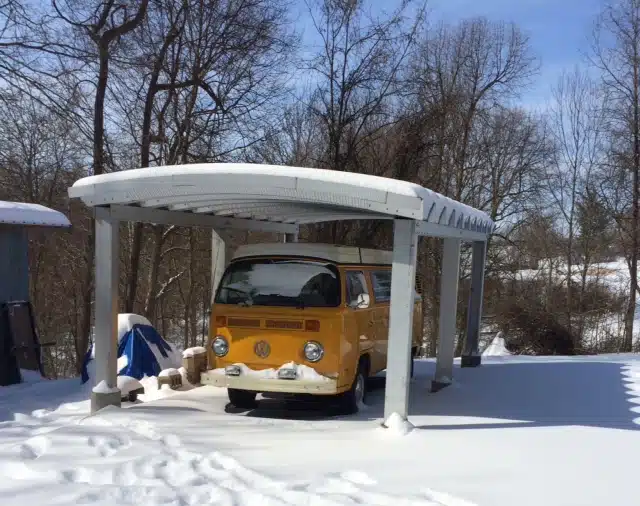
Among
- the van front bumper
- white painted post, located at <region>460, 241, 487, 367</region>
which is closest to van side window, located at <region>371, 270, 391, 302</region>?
the van front bumper

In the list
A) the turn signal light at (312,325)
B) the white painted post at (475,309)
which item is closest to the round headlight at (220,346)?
the turn signal light at (312,325)

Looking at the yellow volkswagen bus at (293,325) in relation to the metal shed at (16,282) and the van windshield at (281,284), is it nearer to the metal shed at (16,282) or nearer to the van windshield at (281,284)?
the van windshield at (281,284)

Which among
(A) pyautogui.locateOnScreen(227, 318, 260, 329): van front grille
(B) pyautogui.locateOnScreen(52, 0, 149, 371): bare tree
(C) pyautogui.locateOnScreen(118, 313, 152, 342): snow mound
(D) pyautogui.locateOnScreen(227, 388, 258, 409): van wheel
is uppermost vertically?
(B) pyautogui.locateOnScreen(52, 0, 149, 371): bare tree

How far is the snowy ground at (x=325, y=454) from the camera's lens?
4.46 metres

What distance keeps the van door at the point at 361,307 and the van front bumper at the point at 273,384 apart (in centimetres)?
81

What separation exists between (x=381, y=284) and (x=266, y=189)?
312 centimetres

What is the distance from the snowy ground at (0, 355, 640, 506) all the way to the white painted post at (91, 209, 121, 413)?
445mm

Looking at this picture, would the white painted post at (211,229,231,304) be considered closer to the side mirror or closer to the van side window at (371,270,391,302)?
the van side window at (371,270,391,302)

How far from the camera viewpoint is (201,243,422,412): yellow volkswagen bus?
23.5 ft

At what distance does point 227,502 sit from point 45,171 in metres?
20.6

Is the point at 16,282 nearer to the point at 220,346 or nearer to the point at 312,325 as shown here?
the point at 220,346

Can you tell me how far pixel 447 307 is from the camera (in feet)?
30.1

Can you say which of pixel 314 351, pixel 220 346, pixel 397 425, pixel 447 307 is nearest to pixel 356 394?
pixel 314 351

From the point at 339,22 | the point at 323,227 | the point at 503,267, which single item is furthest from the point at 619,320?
the point at 339,22
